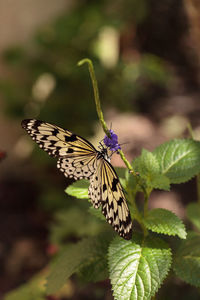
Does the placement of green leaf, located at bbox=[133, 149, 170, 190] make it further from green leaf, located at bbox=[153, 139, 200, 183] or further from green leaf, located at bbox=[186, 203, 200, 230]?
green leaf, located at bbox=[186, 203, 200, 230]

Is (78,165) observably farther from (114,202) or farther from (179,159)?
(179,159)

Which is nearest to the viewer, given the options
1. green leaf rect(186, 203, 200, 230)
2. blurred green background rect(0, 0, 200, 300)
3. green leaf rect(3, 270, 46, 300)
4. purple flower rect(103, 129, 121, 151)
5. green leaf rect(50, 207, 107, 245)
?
purple flower rect(103, 129, 121, 151)

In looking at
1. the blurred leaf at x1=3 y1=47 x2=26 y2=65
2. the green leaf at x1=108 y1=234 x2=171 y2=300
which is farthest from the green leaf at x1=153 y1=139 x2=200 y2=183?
the blurred leaf at x1=3 y1=47 x2=26 y2=65

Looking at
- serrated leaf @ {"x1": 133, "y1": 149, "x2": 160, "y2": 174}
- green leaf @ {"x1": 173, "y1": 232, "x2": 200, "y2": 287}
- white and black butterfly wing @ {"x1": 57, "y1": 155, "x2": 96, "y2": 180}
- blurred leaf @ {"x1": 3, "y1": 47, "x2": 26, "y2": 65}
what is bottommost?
green leaf @ {"x1": 173, "y1": 232, "x2": 200, "y2": 287}

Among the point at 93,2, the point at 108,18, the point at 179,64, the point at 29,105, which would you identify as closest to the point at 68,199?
the point at 29,105

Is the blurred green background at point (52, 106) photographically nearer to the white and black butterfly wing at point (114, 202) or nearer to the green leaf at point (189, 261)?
the green leaf at point (189, 261)
